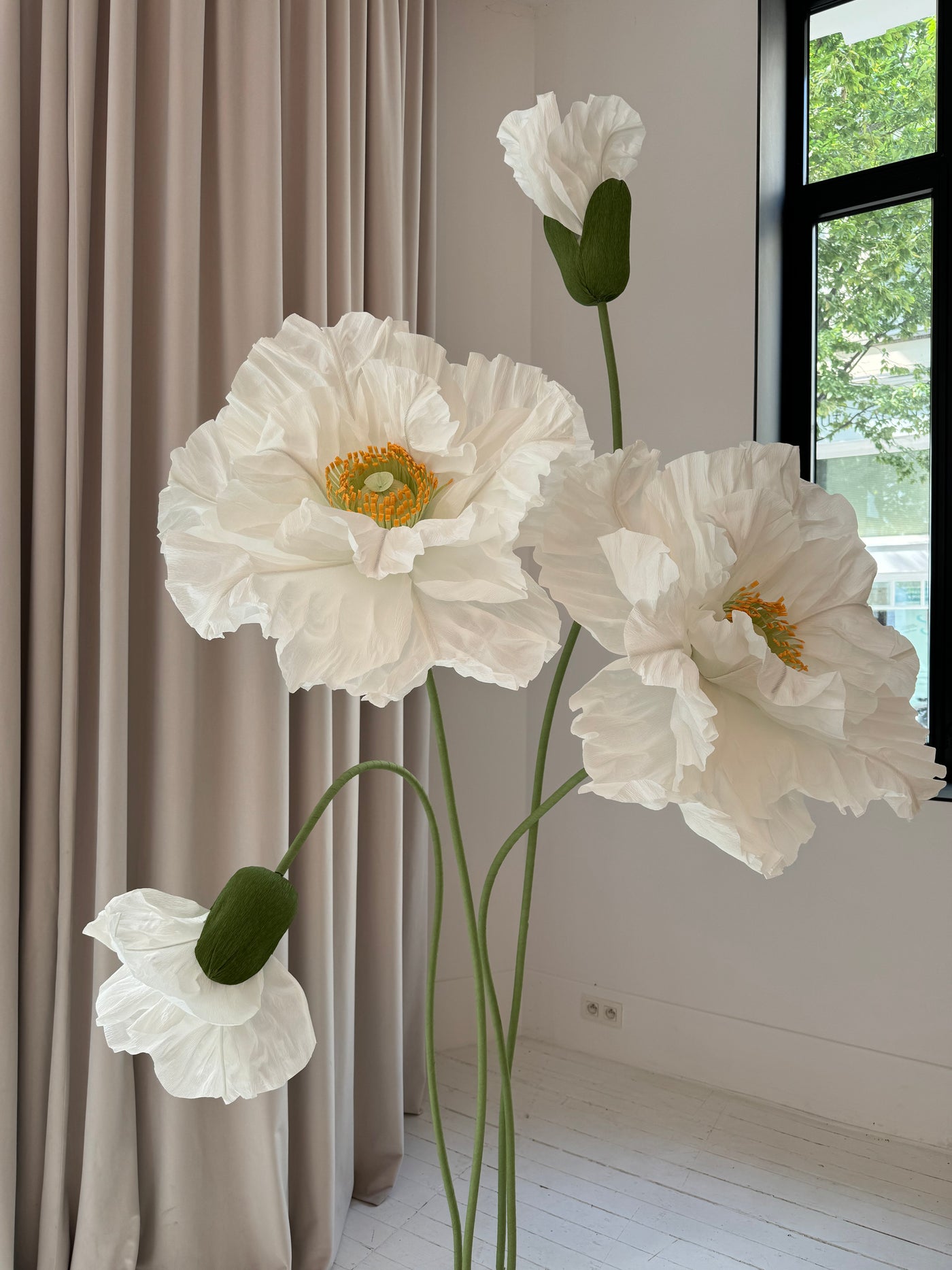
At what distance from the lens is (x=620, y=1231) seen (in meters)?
1.93

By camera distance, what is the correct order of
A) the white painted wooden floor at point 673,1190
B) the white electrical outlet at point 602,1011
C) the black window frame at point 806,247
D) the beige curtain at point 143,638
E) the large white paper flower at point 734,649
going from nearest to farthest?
the large white paper flower at point 734,649 < the beige curtain at point 143,638 < the white painted wooden floor at point 673,1190 < the black window frame at point 806,247 < the white electrical outlet at point 602,1011

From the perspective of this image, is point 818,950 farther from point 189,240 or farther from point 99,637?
point 189,240

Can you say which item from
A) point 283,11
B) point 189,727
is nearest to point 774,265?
point 283,11

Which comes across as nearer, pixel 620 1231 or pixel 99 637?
pixel 99 637

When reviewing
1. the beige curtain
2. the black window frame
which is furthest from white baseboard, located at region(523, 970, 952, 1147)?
the beige curtain

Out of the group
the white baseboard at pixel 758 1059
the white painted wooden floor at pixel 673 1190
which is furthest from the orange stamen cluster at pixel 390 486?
the white baseboard at pixel 758 1059

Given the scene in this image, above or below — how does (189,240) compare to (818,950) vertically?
above

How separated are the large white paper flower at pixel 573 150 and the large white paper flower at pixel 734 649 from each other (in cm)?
15

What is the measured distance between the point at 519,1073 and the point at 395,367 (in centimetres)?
258

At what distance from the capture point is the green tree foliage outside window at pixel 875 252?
241 centimetres

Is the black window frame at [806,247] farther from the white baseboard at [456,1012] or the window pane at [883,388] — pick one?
the white baseboard at [456,1012]

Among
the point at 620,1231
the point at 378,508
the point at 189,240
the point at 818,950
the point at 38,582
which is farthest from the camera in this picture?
the point at 818,950

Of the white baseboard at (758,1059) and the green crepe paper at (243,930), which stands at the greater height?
the green crepe paper at (243,930)

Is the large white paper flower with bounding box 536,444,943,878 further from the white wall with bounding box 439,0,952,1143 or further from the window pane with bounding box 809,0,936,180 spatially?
the window pane with bounding box 809,0,936,180
